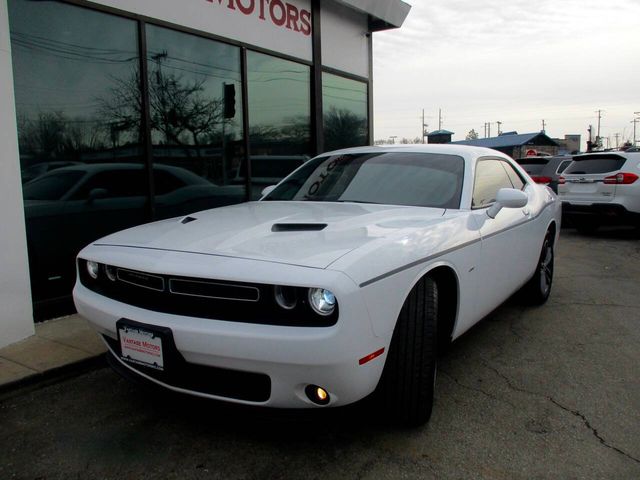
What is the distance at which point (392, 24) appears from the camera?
9562 millimetres

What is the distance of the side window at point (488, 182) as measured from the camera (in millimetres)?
3544

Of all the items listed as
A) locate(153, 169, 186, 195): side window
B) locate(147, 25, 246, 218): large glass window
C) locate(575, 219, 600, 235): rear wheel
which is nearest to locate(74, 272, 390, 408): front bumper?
locate(153, 169, 186, 195): side window

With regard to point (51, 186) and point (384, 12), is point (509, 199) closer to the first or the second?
point (51, 186)

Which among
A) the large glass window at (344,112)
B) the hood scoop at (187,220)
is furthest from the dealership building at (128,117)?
the hood scoop at (187,220)

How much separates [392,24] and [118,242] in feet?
26.8

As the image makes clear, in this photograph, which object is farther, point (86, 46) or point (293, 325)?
point (86, 46)

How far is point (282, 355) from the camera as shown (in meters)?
2.06

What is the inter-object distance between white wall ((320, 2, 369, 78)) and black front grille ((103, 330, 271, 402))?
702 centimetres

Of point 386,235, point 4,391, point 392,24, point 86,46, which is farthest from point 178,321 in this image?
point 392,24

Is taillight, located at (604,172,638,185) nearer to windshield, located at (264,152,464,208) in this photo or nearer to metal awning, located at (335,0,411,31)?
metal awning, located at (335,0,411,31)

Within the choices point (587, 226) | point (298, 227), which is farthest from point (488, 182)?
point (587, 226)

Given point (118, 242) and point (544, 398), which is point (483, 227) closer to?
point (544, 398)

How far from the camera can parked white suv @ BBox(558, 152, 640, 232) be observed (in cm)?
931

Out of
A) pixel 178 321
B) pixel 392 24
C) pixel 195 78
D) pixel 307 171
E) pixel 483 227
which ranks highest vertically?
pixel 392 24
